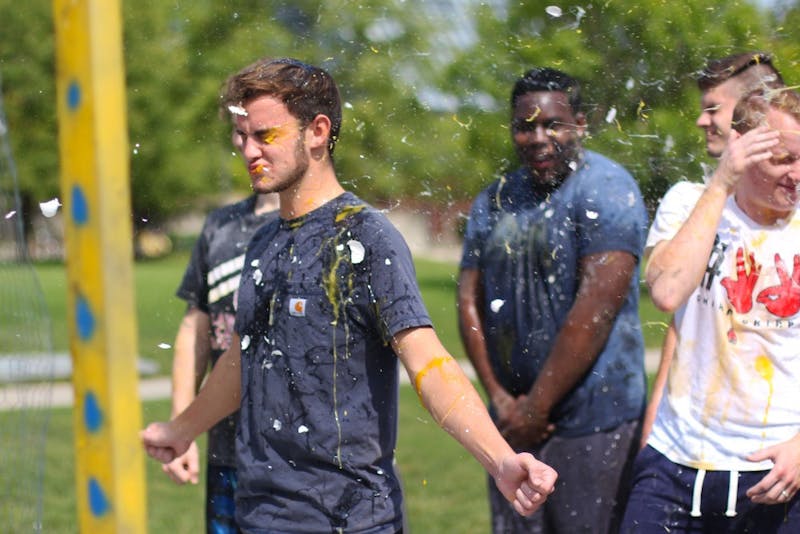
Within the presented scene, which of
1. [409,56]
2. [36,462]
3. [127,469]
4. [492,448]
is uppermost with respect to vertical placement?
[409,56]

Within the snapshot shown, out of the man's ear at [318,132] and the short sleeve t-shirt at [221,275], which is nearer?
the man's ear at [318,132]

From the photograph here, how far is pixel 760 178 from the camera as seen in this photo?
110 inches

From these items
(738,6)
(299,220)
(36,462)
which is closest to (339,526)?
(299,220)

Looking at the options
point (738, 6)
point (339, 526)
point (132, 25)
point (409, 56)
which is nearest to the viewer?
point (339, 526)

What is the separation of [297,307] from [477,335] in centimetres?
89

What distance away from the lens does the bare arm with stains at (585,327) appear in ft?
10.6

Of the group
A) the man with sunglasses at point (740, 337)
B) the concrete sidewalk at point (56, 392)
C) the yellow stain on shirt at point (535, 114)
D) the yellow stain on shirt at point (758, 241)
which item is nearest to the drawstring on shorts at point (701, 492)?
the man with sunglasses at point (740, 337)

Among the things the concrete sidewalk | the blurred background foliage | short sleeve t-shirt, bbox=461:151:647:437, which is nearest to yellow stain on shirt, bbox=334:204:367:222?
the blurred background foliage

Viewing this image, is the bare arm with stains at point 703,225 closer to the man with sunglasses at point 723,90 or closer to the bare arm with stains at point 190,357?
the man with sunglasses at point 723,90

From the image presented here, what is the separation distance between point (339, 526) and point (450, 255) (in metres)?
1.17

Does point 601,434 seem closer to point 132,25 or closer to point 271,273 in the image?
point 271,273

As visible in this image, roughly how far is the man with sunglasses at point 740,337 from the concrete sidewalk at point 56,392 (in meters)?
5.15

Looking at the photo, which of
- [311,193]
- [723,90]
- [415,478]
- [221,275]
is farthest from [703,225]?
[415,478]

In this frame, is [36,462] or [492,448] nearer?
A: [492,448]
